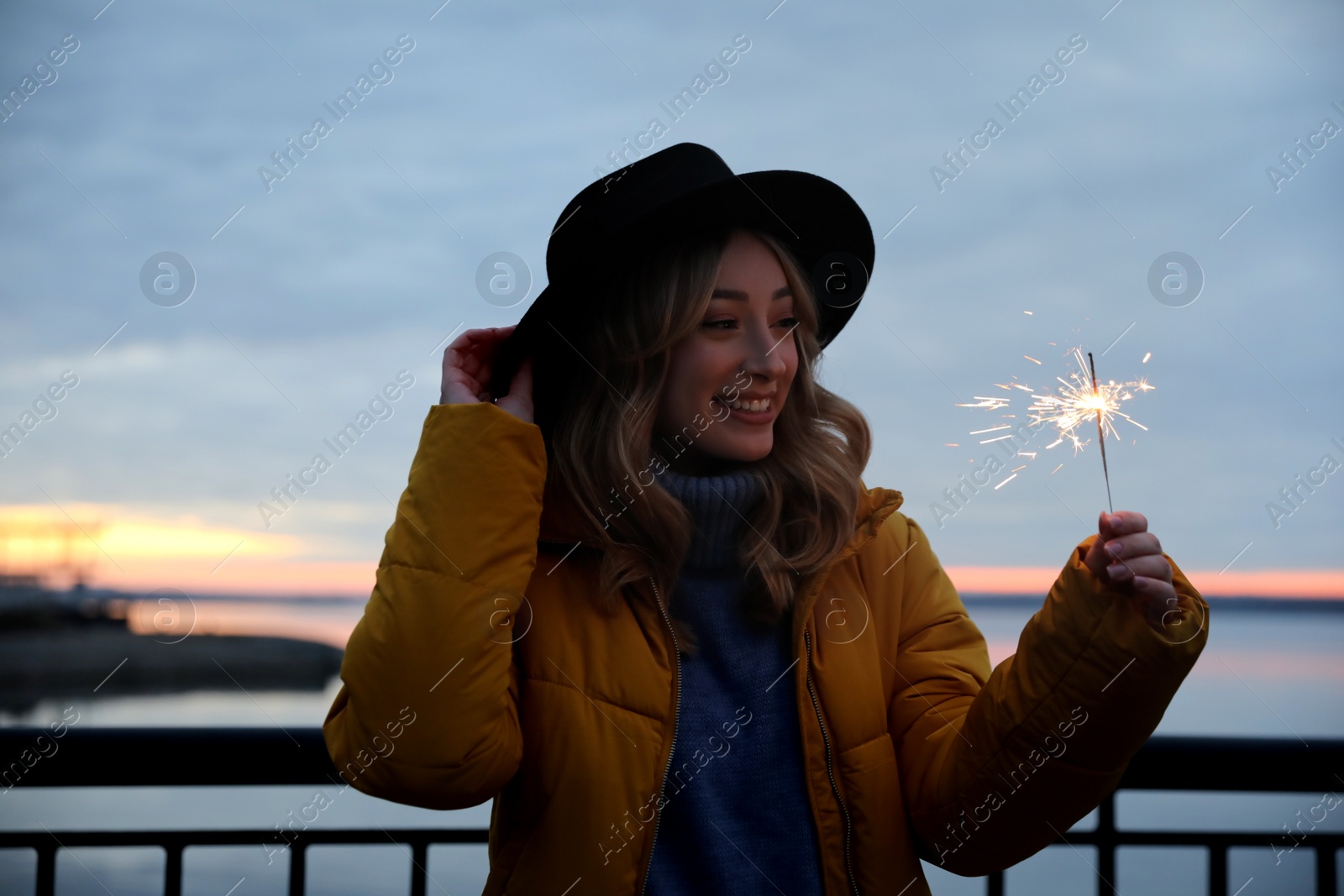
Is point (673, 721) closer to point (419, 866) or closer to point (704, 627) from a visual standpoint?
point (704, 627)

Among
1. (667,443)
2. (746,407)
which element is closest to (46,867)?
(667,443)

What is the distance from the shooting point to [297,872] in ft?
6.34

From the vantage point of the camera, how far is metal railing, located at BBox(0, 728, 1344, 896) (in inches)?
70.6

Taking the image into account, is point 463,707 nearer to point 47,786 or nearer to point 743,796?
point 743,796

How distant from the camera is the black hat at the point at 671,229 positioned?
5.70 feet

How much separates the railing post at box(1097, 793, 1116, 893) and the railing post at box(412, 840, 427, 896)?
4.80ft

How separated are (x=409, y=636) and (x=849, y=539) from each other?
824 millimetres

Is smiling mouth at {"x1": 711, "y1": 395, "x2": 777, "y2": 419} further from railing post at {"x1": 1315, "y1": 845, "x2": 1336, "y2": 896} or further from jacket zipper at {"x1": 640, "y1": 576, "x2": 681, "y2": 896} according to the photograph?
railing post at {"x1": 1315, "y1": 845, "x2": 1336, "y2": 896}

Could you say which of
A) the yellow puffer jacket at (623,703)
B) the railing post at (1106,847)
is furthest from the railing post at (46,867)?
the railing post at (1106,847)

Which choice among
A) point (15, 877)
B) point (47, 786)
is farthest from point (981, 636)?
point (15, 877)

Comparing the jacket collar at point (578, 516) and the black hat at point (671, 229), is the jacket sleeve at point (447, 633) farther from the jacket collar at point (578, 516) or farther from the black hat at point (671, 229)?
the black hat at point (671, 229)

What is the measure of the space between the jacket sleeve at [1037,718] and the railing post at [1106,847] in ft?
1.44

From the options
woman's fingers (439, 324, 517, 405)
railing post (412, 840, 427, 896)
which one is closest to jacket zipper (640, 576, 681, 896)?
woman's fingers (439, 324, 517, 405)

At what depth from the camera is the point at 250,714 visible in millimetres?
17438
